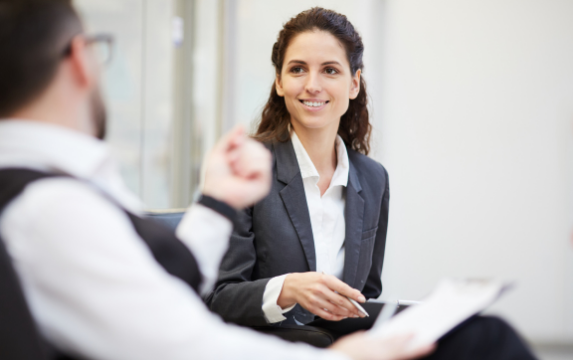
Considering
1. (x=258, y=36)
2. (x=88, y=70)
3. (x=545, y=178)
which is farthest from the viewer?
(x=258, y=36)

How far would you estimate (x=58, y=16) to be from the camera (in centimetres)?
72

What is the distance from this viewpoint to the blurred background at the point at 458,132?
346 centimetres

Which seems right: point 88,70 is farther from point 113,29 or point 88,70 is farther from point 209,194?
point 113,29

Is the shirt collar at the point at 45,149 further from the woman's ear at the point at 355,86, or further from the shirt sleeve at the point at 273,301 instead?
the woman's ear at the point at 355,86

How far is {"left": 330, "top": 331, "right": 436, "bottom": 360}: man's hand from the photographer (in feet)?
2.36

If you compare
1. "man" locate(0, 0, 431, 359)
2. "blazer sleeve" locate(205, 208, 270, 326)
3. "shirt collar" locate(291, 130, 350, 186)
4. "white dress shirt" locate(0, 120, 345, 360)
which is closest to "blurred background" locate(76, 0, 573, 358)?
"shirt collar" locate(291, 130, 350, 186)

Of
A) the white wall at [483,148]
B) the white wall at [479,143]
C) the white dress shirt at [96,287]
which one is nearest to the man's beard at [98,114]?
the white dress shirt at [96,287]

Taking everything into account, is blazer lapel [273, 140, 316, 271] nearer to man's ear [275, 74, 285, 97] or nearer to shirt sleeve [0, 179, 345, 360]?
man's ear [275, 74, 285, 97]

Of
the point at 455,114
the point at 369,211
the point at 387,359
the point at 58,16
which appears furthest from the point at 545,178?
the point at 58,16

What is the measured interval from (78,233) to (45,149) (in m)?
0.16

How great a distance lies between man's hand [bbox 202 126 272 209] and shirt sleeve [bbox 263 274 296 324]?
1.79ft

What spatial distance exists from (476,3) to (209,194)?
3420 millimetres

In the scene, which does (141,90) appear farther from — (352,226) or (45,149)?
(45,149)

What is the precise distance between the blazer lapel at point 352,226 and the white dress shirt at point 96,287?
38.1 inches
